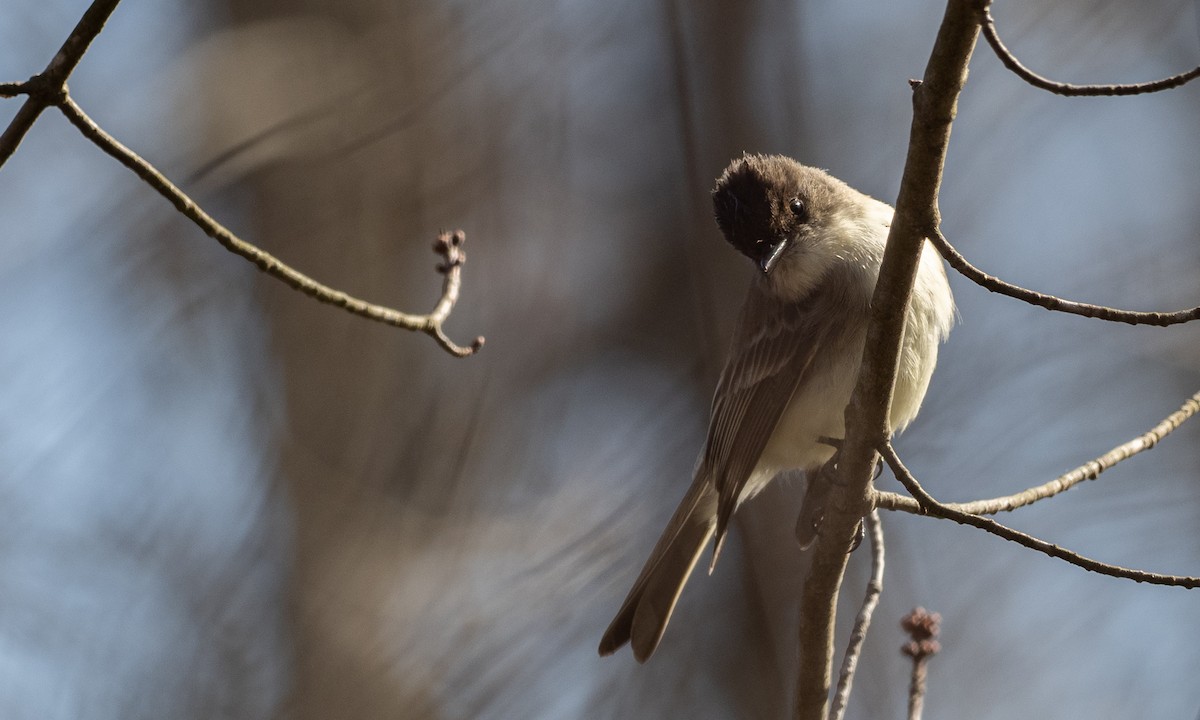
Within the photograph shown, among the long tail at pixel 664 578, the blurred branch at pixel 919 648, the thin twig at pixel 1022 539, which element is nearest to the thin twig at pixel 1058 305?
the thin twig at pixel 1022 539

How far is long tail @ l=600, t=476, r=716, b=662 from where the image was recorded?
364cm

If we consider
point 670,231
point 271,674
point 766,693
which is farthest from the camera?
point 670,231

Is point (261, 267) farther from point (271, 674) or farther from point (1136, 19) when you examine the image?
point (1136, 19)

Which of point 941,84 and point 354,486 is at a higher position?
point 354,486

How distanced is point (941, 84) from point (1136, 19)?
23.2 feet

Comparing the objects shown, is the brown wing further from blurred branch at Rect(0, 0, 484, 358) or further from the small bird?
blurred branch at Rect(0, 0, 484, 358)

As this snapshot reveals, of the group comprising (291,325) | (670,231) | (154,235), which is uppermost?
(670,231)

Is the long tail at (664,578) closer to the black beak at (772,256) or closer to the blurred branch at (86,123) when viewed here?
the black beak at (772,256)

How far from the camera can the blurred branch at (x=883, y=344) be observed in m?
1.92

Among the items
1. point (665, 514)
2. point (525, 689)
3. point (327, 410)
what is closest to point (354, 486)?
point (327, 410)

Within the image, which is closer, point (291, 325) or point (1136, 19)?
point (291, 325)

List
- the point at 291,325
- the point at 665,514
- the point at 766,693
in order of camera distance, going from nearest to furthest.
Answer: the point at 291,325
the point at 766,693
the point at 665,514

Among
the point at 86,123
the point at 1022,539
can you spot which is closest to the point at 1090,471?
the point at 1022,539

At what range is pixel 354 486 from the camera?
15.4ft
